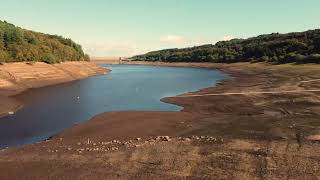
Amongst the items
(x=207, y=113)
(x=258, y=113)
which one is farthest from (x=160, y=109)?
(x=258, y=113)

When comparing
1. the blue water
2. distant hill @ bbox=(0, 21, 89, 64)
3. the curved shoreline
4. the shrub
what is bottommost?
the blue water

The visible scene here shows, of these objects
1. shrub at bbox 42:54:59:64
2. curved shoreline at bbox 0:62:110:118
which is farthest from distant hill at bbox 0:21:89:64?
curved shoreline at bbox 0:62:110:118

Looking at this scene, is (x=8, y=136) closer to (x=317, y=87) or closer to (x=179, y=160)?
(x=179, y=160)

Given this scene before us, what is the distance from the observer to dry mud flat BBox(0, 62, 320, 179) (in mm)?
23031

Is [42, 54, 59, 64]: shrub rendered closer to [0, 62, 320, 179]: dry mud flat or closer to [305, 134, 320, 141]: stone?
[0, 62, 320, 179]: dry mud flat

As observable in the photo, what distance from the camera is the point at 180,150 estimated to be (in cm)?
2698

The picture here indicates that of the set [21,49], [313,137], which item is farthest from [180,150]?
[21,49]

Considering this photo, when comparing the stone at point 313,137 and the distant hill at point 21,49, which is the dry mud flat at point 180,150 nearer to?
the stone at point 313,137

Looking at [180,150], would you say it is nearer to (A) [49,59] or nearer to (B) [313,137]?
(B) [313,137]

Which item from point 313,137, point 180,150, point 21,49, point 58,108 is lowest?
point 58,108

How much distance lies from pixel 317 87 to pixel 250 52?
110 meters

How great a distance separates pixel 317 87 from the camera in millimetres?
64062

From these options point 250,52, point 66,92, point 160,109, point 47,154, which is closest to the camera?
point 47,154

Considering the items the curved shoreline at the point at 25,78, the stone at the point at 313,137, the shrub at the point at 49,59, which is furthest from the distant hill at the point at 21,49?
the stone at the point at 313,137
